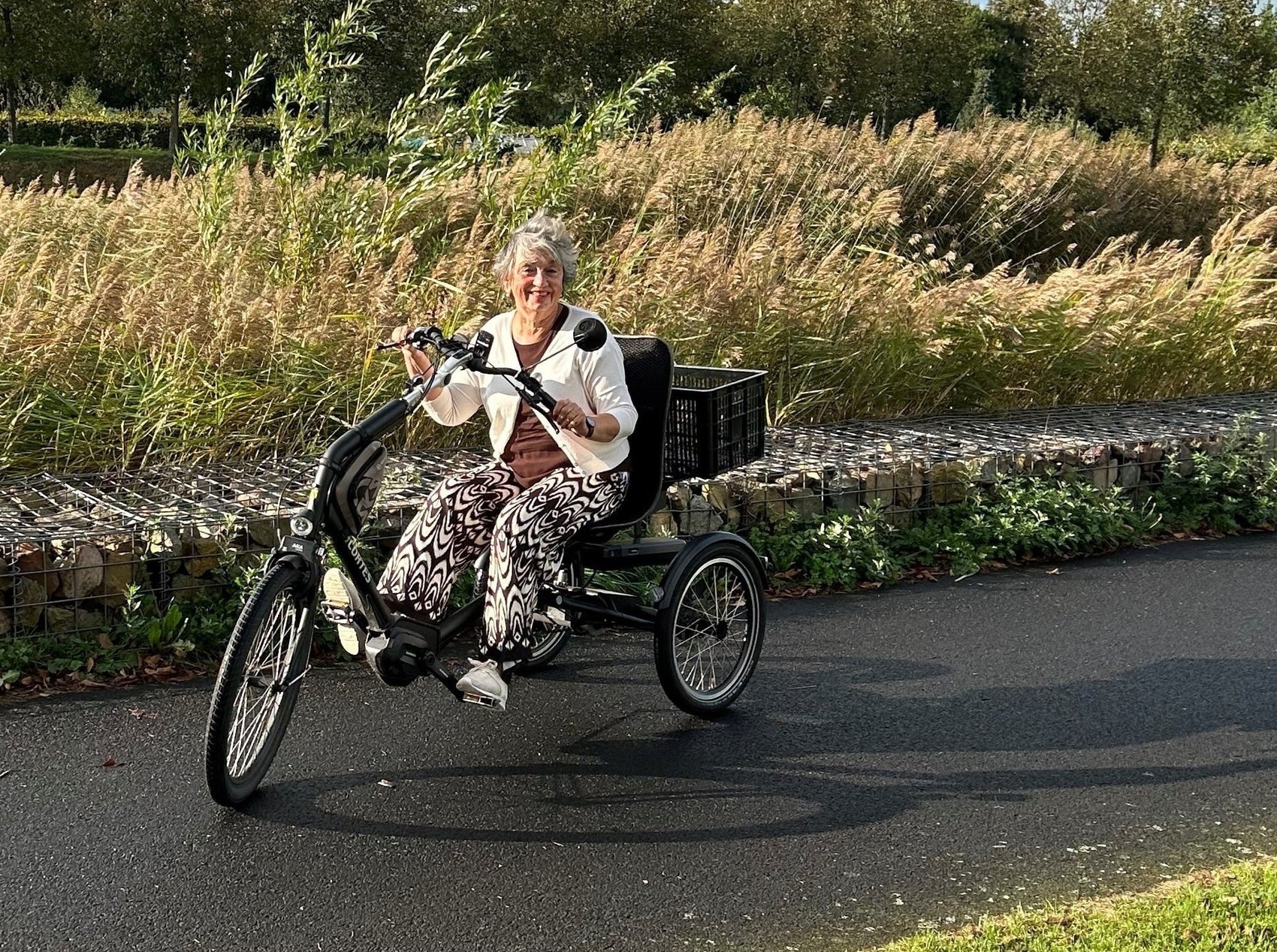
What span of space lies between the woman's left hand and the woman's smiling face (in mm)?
501

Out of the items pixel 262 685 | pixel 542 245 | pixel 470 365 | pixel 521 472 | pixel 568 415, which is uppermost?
pixel 542 245

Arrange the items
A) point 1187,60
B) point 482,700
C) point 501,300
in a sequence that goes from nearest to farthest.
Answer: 1. point 482,700
2. point 501,300
3. point 1187,60

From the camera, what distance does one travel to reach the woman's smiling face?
4.61 metres

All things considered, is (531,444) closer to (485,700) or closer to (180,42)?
(485,700)

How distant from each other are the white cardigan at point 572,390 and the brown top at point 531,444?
38 mm

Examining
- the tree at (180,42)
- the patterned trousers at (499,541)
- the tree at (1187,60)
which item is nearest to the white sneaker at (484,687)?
the patterned trousers at (499,541)

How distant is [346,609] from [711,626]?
1366mm

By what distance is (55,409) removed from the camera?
6.55m

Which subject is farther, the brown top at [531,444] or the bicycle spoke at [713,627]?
the bicycle spoke at [713,627]

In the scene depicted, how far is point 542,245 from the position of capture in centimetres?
Result: 459

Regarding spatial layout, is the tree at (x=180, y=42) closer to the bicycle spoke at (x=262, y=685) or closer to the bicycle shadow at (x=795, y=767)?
the bicycle shadow at (x=795, y=767)

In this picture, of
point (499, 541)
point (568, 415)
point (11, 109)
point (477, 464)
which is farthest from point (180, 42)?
point (568, 415)

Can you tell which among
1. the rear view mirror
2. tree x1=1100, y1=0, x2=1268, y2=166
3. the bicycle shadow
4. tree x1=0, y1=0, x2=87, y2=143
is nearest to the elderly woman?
the rear view mirror

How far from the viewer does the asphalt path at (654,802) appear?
3523 millimetres
